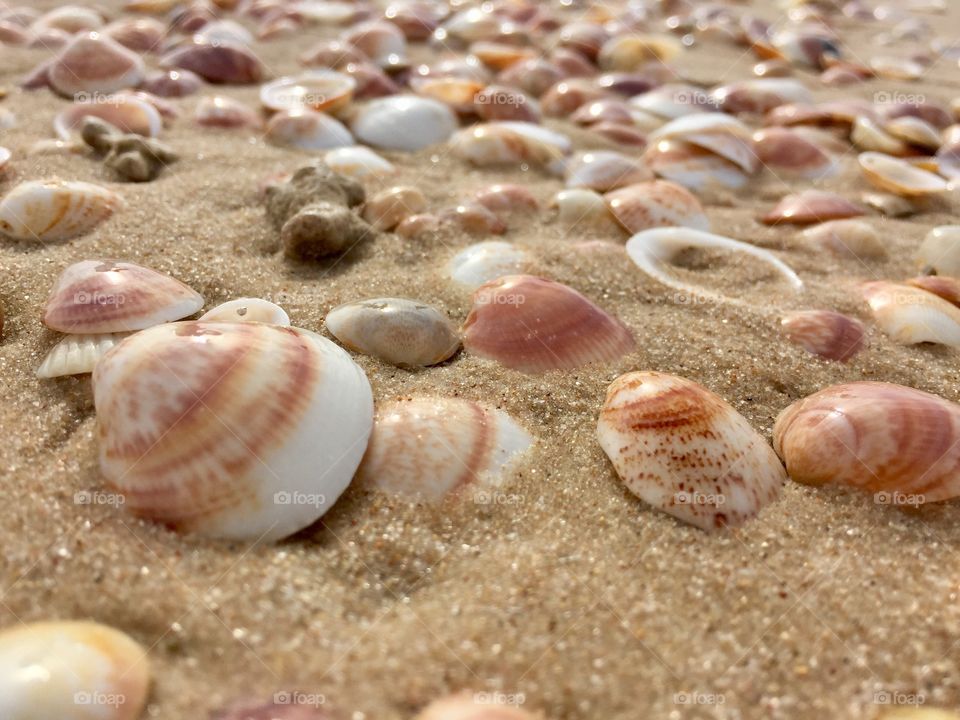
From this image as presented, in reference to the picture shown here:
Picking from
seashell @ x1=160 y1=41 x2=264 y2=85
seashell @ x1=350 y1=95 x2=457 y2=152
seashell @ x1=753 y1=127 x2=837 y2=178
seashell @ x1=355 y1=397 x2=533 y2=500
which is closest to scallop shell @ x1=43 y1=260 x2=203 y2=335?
seashell @ x1=355 y1=397 x2=533 y2=500

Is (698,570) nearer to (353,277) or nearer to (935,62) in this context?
(353,277)

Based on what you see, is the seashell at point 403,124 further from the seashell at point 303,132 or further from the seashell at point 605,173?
the seashell at point 605,173

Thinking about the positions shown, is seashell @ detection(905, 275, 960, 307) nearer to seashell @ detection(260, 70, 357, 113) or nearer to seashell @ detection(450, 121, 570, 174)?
seashell @ detection(450, 121, 570, 174)

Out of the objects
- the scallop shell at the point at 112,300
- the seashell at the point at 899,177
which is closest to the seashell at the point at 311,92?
the scallop shell at the point at 112,300

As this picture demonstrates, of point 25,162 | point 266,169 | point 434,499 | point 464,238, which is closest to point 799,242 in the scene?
point 464,238

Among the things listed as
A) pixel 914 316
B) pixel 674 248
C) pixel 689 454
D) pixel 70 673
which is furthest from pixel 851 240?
pixel 70 673

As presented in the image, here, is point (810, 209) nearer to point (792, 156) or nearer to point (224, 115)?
point (792, 156)
